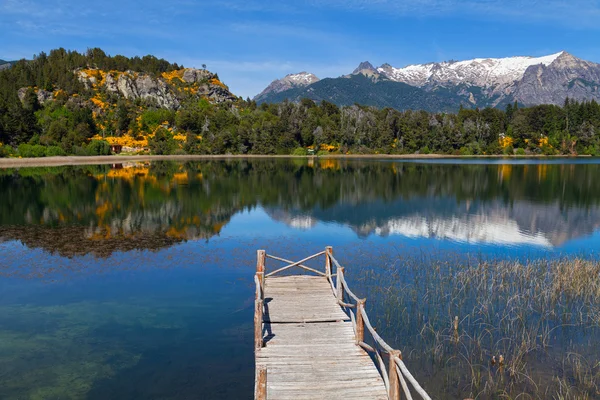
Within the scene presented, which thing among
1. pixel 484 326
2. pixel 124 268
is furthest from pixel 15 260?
pixel 484 326

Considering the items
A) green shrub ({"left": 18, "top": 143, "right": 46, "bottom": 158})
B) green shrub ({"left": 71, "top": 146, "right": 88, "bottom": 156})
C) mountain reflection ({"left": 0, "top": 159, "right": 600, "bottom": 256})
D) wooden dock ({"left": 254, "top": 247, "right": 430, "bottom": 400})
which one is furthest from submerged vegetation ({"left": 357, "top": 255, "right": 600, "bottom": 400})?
green shrub ({"left": 71, "top": 146, "right": 88, "bottom": 156})

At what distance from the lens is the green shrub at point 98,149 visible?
156 m

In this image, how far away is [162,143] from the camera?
173750 millimetres

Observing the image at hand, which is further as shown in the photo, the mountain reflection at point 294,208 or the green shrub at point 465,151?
the green shrub at point 465,151

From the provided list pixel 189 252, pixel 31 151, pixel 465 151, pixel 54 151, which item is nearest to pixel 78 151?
pixel 54 151

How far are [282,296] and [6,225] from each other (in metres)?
32.0

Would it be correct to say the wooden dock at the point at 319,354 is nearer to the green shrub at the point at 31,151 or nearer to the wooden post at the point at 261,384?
the wooden post at the point at 261,384

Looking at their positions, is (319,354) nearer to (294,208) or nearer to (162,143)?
(294,208)

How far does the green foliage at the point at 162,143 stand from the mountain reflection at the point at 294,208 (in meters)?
96.0

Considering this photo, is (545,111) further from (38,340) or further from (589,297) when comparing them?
(38,340)

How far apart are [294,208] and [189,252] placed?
67.3 ft

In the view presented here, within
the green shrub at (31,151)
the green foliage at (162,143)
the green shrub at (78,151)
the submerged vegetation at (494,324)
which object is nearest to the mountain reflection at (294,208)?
the submerged vegetation at (494,324)

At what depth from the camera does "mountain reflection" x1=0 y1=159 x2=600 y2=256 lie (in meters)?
35.7

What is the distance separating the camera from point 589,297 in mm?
20672
